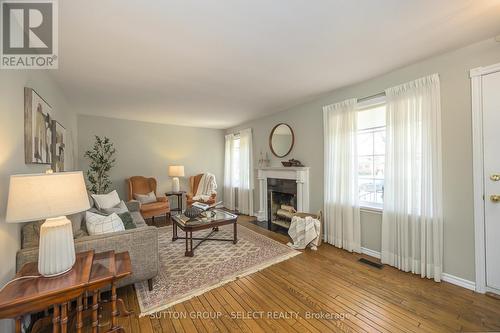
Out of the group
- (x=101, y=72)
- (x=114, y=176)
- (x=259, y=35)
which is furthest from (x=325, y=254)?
(x=114, y=176)

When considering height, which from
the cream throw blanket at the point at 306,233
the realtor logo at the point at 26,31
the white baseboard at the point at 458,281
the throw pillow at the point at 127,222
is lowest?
the white baseboard at the point at 458,281

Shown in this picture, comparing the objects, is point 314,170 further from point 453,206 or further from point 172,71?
point 172,71

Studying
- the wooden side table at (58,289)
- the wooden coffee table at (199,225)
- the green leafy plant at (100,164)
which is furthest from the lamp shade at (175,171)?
the wooden side table at (58,289)

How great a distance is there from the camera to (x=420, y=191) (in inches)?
92.9

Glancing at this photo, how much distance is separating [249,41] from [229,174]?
14.7 feet

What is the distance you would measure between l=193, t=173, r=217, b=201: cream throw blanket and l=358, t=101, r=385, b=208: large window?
344 cm

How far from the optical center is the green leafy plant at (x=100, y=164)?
4523 millimetres

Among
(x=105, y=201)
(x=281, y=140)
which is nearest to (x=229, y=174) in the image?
(x=281, y=140)

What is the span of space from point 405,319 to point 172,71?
342 cm

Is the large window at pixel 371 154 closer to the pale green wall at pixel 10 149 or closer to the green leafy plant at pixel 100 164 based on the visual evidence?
the pale green wall at pixel 10 149

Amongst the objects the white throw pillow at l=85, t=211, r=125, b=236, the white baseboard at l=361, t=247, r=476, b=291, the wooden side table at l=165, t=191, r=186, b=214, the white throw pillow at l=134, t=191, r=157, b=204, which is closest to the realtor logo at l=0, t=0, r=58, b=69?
the white throw pillow at l=85, t=211, r=125, b=236

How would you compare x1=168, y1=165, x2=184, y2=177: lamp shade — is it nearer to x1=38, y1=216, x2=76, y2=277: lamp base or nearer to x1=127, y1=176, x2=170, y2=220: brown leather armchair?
x1=127, y1=176, x2=170, y2=220: brown leather armchair

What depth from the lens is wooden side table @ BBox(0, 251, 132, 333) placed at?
1.09m

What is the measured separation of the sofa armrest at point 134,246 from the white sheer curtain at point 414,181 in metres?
2.81
